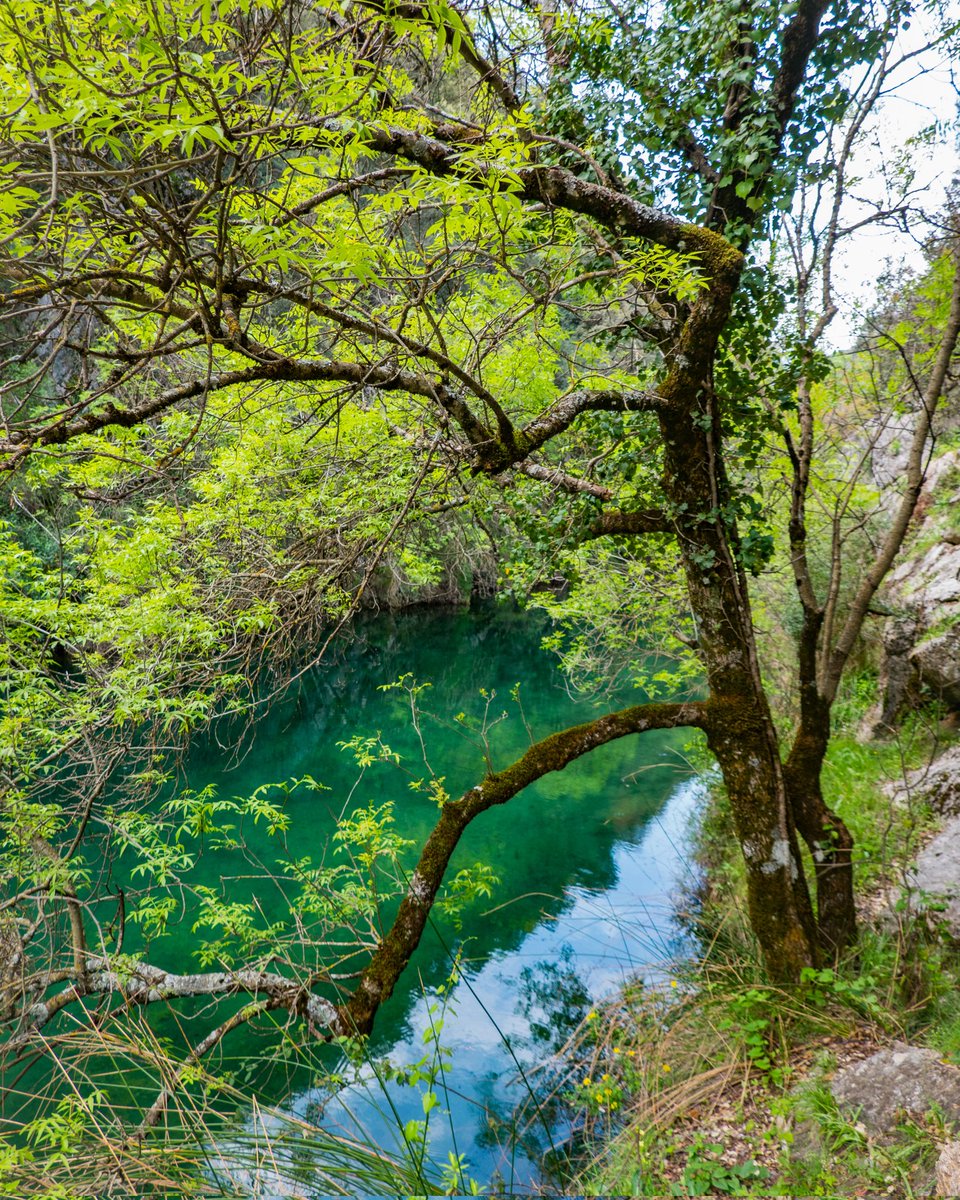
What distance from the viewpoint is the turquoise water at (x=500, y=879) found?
4512 millimetres

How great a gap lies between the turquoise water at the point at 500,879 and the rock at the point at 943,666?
8.01 feet

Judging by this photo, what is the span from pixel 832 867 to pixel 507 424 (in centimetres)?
313

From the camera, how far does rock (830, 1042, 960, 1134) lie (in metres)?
2.65

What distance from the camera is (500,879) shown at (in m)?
7.89

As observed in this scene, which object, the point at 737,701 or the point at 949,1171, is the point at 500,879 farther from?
the point at 949,1171

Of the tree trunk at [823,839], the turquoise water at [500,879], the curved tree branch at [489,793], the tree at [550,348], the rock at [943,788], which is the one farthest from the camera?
the rock at [943,788]

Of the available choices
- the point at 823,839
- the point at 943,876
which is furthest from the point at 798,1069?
the point at 943,876

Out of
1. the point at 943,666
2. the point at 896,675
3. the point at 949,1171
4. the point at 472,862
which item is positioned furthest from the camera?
the point at 472,862

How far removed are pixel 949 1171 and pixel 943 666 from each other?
4.71 meters

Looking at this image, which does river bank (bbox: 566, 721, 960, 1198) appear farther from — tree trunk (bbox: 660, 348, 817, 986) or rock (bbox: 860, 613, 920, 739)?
rock (bbox: 860, 613, 920, 739)

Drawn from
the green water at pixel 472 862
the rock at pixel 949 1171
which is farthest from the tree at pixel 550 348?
the rock at pixel 949 1171

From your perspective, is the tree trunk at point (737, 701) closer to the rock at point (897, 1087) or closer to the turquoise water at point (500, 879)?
the rock at point (897, 1087)

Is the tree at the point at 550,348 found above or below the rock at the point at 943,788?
above

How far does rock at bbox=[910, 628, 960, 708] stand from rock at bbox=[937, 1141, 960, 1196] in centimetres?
445
